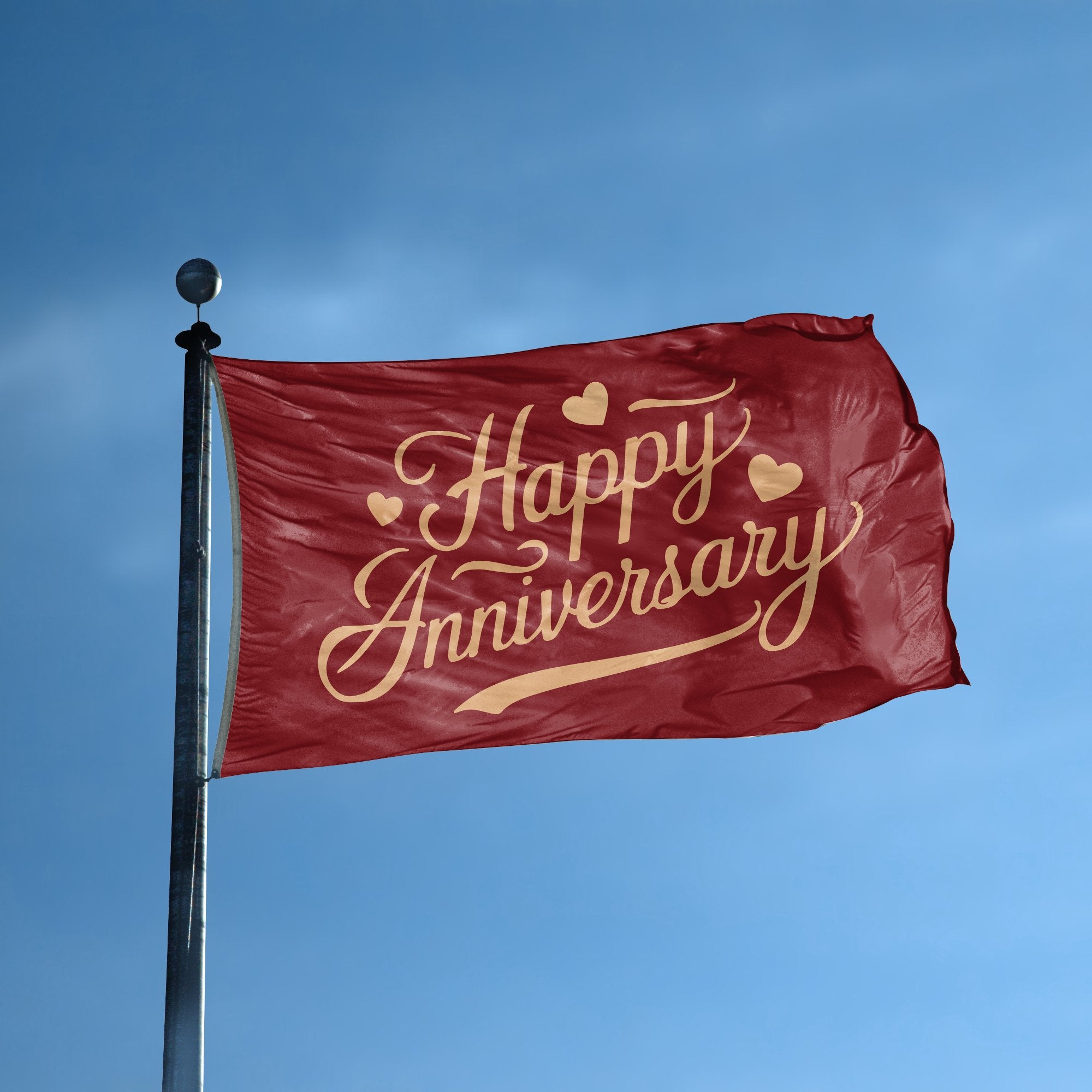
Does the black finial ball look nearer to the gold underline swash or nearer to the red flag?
the red flag

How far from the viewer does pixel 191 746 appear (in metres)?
11.5

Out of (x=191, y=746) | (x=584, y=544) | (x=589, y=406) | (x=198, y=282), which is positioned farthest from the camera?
(x=589, y=406)

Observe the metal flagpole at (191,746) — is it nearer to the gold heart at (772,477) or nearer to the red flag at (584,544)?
the red flag at (584,544)

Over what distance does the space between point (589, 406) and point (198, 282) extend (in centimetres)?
379

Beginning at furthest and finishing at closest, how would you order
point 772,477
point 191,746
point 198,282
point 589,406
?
1. point 772,477
2. point 589,406
3. point 198,282
4. point 191,746

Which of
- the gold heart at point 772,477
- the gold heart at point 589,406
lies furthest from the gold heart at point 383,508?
the gold heart at point 772,477

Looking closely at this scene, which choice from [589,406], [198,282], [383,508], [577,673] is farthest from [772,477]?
[198,282]

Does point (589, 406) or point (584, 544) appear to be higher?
point (589, 406)

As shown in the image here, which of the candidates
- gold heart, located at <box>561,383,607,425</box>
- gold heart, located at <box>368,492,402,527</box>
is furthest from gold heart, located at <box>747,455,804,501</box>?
gold heart, located at <box>368,492,402,527</box>

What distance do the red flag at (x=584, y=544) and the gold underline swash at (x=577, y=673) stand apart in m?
0.02

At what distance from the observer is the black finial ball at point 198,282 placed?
13406mm

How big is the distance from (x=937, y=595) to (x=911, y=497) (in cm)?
101

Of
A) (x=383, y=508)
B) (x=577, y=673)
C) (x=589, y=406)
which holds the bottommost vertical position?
(x=577, y=673)

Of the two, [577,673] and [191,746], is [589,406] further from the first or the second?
[191,746]
